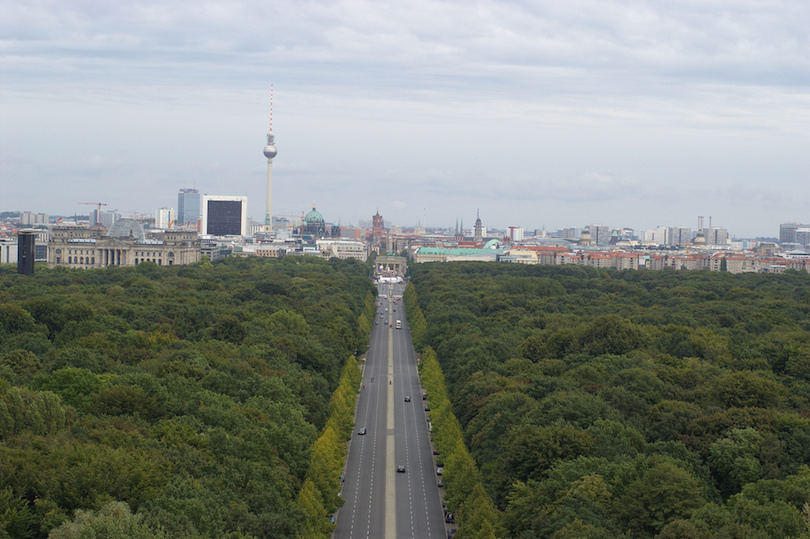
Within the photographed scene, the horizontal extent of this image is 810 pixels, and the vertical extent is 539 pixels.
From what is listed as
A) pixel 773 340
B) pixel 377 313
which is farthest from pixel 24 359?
pixel 377 313

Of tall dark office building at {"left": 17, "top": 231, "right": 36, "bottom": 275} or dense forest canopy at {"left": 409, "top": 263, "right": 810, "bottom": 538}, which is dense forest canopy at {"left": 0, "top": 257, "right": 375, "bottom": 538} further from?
tall dark office building at {"left": 17, "top": 231, "right": 36, "bottom": 275}

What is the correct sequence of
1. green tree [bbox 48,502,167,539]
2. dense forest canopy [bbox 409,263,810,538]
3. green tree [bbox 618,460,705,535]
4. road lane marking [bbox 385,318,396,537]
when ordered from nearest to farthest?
green tree [bbox 48,502,167,539] < green tree [bbox 618,460,705,535] < dense forest canopy [bbox 409,263,810,538] < road lane marking [bbox 385,318,396,537]

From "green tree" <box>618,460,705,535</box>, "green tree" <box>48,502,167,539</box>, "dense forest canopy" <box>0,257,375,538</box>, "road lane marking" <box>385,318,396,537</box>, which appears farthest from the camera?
"road lane marking" <box>385,318,396,537</box>

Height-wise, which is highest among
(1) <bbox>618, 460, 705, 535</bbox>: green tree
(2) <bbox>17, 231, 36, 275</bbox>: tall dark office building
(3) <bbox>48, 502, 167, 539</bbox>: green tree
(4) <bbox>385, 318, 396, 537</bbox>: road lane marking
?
(2) <bbox>17, 231, 36, 275</bbox>: tall dark office building

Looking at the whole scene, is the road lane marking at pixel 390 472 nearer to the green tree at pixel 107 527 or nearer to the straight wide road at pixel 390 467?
the straight wide road at pixel 390 467

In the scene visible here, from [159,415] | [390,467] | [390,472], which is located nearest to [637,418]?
[390,472]

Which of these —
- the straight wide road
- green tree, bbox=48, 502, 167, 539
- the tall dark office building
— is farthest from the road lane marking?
the tall dark office building

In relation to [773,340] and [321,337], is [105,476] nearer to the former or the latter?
[321,337]

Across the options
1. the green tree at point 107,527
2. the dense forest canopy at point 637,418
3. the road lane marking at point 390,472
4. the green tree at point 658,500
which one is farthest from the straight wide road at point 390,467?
the green tree at point 107,527
